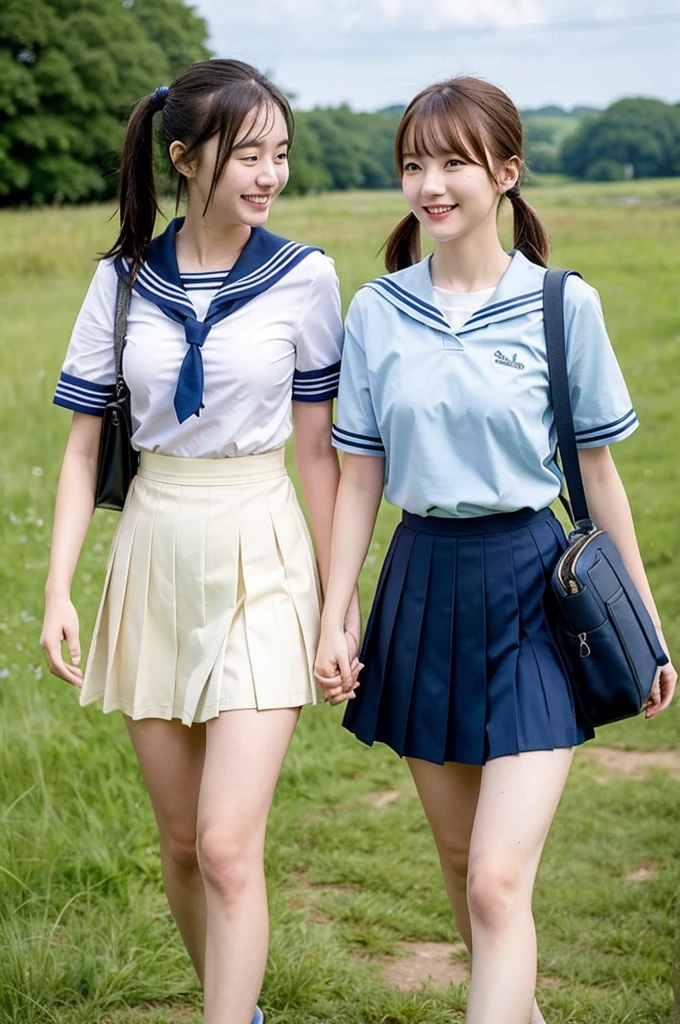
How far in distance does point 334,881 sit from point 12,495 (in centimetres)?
418

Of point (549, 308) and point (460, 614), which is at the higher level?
point (549, 308)

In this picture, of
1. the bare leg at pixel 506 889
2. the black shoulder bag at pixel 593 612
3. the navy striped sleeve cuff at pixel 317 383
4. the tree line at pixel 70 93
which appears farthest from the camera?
the tree line at pixel 70 93

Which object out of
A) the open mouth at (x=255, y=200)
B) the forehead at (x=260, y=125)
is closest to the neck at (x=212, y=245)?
the open mouth at (x=255, y=200)

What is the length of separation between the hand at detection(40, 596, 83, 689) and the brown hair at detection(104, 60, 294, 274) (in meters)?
0.79

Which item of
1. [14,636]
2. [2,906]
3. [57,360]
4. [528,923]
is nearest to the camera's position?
[528,923]

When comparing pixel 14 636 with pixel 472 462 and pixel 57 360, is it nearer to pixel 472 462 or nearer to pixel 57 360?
pixel 472 462

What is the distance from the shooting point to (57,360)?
455 inches

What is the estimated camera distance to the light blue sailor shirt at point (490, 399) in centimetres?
280

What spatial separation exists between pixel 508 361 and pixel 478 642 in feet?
1.94

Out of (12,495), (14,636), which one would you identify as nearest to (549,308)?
(14,636)

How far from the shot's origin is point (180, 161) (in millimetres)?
3066

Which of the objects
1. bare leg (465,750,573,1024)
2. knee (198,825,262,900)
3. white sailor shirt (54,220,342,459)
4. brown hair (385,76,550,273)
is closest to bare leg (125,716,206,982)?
A: knee (198,825,262,900)

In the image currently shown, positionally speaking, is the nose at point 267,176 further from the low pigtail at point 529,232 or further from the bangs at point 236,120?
the low pigtail at point 529,232

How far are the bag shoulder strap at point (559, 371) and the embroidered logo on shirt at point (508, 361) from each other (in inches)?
2.5
